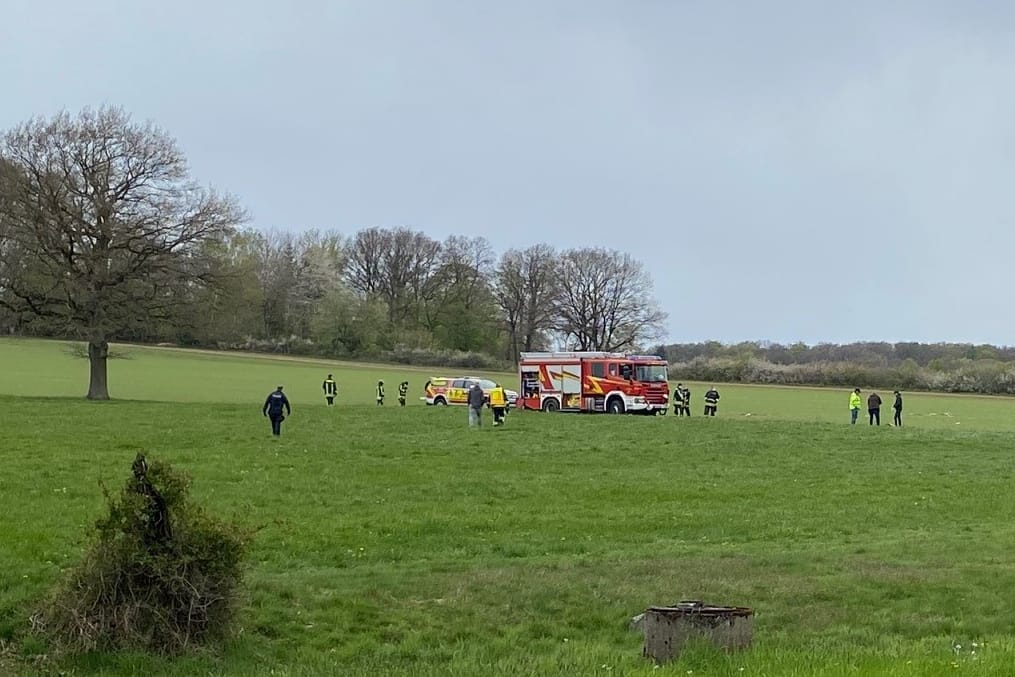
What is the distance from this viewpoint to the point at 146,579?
27.8 ft

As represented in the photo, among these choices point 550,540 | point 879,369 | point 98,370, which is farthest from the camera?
point 879,369

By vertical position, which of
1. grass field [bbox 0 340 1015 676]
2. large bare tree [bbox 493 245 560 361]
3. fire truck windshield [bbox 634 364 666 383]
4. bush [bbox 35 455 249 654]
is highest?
large bare tree [bbox 493 245 560 361]

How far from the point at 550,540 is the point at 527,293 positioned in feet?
322

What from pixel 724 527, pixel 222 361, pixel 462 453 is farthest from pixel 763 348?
pixel 724 527

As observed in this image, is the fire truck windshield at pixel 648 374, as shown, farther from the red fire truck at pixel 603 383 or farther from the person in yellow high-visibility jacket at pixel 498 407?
the person in yellow high-visibility jacket at pixel 498 407

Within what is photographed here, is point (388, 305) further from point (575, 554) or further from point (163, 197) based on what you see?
point (575, 554)

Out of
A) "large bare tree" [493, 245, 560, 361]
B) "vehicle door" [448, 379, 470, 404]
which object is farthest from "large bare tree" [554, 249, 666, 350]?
"vehicle door" [448, 379, 470, 404]

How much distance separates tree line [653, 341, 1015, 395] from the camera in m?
89.1

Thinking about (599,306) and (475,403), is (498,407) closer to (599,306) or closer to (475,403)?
(475,403)

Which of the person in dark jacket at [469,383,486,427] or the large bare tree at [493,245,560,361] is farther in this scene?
the large bare tree at [493,245,560,361]

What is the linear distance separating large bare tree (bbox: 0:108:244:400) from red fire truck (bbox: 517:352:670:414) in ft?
53.6

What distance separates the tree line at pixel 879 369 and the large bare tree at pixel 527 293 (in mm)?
12579

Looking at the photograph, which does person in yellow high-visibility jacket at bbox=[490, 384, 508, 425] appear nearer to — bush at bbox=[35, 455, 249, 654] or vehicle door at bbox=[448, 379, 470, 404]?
vehicle door at bbox=[448, 379, 470, 404]

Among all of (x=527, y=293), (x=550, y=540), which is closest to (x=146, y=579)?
(x=550, y=540)
